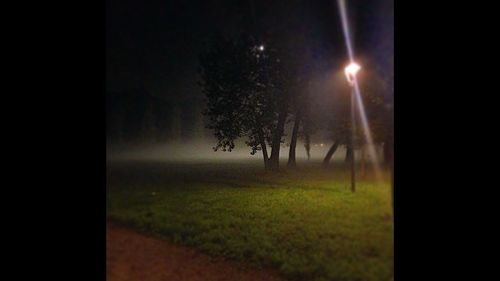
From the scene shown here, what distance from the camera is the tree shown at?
10.2 ft

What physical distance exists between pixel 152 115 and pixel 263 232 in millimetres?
1699

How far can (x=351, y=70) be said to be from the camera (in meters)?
3.94

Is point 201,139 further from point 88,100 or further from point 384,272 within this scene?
point 384,272

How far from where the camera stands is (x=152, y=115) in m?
3.63

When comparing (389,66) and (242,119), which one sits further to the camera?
(389,66)

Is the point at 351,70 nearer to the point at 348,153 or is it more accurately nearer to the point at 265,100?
the point at 348,153

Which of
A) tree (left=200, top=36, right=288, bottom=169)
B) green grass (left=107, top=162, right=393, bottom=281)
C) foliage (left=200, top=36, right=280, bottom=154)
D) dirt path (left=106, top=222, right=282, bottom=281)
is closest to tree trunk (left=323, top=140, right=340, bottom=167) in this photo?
green grass (left=107, top=162, right=393, bottom=281)

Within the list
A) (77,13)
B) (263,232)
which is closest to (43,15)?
(77,13)

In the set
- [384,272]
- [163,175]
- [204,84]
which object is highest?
[204,84]

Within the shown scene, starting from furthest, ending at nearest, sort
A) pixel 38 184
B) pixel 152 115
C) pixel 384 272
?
pixel 152 115 < pixel 384 272 < pixel 38 184

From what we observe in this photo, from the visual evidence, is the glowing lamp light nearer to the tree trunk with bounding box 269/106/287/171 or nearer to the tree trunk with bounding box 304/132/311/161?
the tree trunk with bounding box 304/132/311/161

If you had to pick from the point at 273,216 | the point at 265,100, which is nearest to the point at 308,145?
the point at 265,100

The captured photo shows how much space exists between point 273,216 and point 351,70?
194cm

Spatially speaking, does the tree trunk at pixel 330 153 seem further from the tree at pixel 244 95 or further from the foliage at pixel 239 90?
the foliage at pixel 239 90
